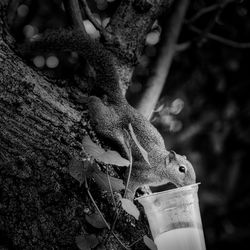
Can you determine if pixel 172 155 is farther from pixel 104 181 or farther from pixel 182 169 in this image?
pixel 104 181

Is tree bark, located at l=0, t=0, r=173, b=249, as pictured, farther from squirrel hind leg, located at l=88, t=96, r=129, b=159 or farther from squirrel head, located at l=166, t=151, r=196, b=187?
squirrel head, located at l=166, t=151, r=196, b=187

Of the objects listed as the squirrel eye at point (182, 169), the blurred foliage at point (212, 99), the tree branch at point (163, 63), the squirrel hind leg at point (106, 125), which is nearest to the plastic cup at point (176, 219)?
the squirrel hind leg at point (106, 125)

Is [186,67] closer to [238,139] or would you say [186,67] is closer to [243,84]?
[243,84]

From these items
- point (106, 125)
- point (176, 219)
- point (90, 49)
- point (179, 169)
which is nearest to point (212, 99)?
point (179, 169)

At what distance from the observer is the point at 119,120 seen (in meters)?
1.17

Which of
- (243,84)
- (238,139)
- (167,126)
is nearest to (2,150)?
(167,126)

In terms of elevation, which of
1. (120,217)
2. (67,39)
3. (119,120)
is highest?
(67,39)

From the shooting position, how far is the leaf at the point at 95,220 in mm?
896

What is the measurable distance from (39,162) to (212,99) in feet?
9.56

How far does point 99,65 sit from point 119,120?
197mm

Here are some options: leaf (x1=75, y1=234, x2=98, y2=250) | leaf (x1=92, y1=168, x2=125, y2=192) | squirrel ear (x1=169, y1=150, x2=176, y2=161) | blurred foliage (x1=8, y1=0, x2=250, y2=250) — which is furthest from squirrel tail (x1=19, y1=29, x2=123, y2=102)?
blurred foliage (x1=8, y1=0, x2=250, y2=250)

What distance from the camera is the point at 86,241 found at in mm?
864

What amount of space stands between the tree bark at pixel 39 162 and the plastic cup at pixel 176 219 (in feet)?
0.26

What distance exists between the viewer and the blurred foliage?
2.11 metres
